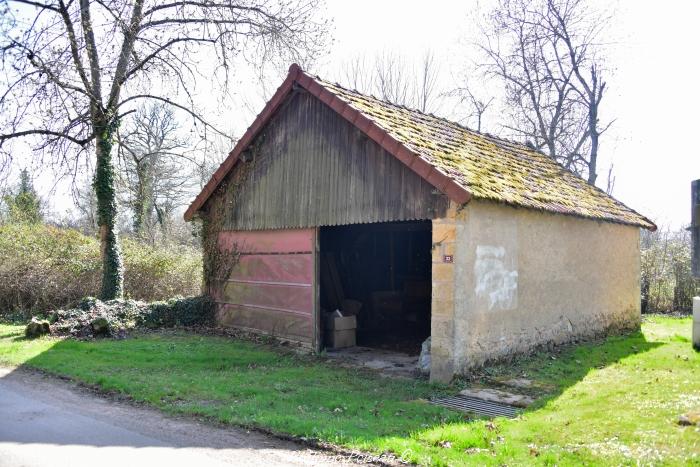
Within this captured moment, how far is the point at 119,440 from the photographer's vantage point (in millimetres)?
5977

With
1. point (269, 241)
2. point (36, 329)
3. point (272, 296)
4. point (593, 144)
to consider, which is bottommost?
point (36, 329)

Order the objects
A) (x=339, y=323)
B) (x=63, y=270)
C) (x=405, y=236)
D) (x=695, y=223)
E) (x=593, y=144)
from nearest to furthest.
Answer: (x=695, y=223), (x=339, y=323), (x=63, y=270), (x=405, y=236), (x=593, y=144)

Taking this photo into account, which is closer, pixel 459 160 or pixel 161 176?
pixel 459 160

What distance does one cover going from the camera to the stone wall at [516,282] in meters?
8.80

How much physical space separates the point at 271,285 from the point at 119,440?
7.06 meters

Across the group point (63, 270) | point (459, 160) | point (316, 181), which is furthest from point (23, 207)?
point (459, 160)

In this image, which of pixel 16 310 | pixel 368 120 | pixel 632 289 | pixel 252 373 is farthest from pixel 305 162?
pixel 16 310

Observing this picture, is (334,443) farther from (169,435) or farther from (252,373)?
(252,373)

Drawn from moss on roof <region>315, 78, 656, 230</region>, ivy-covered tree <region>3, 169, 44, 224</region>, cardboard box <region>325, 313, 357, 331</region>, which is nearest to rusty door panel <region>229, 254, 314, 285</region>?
cardboard box <region>325, 313, 357, 331</region>

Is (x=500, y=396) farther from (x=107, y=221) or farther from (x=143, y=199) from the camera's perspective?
(x=143, y=199)

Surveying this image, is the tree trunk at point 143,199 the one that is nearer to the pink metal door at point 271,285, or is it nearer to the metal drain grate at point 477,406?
the pink metal door at point 271,285

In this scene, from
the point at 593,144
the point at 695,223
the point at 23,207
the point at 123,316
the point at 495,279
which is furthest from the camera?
the point at 593,144

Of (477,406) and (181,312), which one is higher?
(181,312)

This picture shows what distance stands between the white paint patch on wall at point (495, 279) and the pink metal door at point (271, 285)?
388 cm
